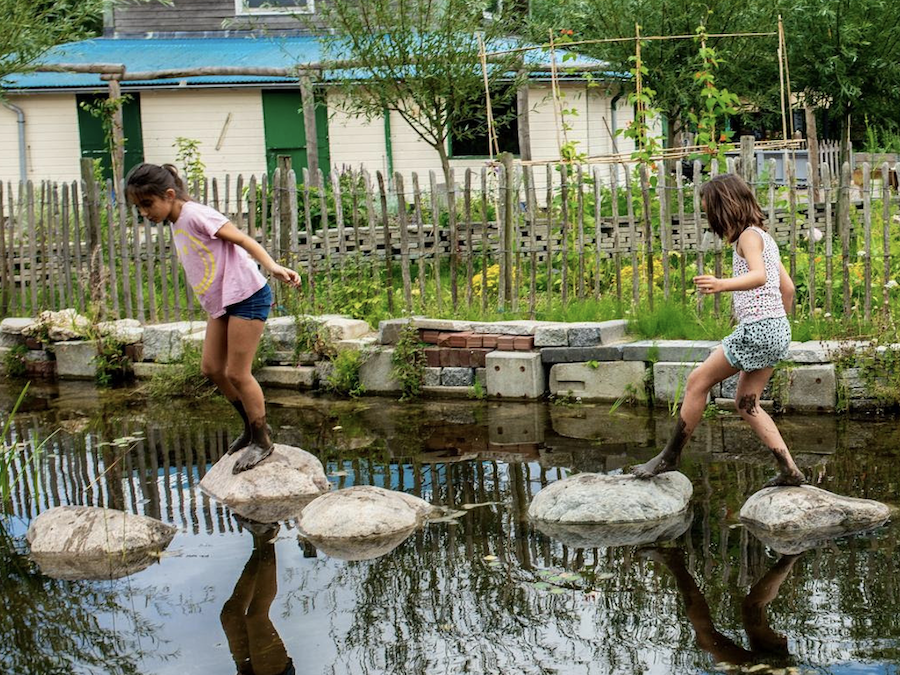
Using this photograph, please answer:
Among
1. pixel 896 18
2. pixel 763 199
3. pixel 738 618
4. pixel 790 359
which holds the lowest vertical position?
pixel 738 618

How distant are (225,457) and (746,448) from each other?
2.89 meters

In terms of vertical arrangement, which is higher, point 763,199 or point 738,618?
point 763,199

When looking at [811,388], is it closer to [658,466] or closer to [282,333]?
[658,466]

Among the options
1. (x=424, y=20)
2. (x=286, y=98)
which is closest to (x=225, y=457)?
(x=424, y=20)

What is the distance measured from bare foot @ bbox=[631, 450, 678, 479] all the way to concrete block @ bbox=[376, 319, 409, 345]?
3248mm

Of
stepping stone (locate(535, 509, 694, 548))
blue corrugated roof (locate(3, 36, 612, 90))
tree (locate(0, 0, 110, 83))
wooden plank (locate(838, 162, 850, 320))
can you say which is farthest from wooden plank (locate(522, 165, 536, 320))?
blue corrugated roof (locate(3, 36, 612, 90))

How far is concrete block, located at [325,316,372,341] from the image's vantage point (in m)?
8.43

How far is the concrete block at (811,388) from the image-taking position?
7039 millimetres

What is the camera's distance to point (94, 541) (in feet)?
16.3

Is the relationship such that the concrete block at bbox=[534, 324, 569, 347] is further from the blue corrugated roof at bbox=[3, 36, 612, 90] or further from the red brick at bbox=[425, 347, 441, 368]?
the blue corrugated roof at bbox=[3, 36, 612, 90]

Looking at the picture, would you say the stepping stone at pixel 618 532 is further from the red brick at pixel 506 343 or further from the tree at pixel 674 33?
the tree at pixel 674 33

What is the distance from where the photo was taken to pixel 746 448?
630 cm

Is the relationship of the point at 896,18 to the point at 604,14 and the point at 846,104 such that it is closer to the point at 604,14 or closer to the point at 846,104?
the point at 846,104

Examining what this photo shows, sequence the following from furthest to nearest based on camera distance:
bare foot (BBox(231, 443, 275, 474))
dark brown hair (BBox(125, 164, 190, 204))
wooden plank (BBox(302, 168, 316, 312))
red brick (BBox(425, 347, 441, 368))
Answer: wooden plank (BBox(302, 168, 316, 312)), red brick (BBox(425, 347, 441, 368)), bare foot (BBox(231, 443, 275, 474)), dark brown hair (BBox(125, 164, 190, 204))
